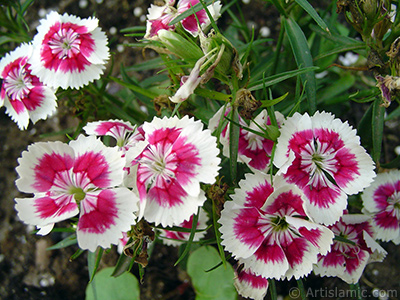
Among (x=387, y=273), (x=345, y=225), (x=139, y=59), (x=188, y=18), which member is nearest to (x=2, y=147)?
(x=139, y=59)

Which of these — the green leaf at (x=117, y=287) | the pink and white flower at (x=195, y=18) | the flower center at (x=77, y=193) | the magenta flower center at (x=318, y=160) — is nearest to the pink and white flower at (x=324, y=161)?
the magenta flower center at (x=318, y=160)

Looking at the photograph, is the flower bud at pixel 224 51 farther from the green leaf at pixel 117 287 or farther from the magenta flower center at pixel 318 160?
the green leaf at pixel 117 287

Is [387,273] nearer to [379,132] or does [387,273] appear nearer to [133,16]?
[379,132]

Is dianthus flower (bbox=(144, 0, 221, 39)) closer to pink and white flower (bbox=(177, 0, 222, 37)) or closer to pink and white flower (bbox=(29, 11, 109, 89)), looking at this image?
pink and white flower (bbox=(177, 0, 222, 37))

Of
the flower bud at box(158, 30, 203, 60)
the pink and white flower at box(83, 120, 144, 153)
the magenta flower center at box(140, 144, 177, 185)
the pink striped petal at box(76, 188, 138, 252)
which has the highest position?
the flower bud at box(158, 30, 203, 60)

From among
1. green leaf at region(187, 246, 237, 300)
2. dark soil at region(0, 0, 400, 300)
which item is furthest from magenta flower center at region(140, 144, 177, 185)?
dark soil at region(0, 0, 400, 300)

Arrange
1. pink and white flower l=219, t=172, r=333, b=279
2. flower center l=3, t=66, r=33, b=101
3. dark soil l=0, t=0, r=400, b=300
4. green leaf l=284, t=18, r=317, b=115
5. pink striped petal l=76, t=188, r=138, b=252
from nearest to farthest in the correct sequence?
pink striped petal l=76, t=188, r=138, b=252 → pink and white flower l=219, t=172, r=333, b=279 → green leaf l=284, t=18, r=317, b=115 → flower center l=3, t=66, r=33, b=101 → dark soil l=0, t=0, r=400, b=300
